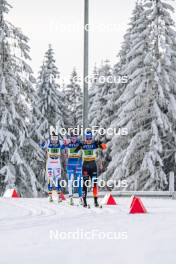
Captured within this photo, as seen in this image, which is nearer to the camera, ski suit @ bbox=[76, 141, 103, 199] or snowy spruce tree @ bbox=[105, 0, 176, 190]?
ski suit @ bbox=[76, 141, 103, 199]

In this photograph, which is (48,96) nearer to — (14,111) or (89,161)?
(14,111)

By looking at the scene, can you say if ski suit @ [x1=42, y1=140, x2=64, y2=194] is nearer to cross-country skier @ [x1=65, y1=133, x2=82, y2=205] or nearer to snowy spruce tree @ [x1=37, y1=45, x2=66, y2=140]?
cross-country skier @ [x1=65, y1=133, x2=82, y2=205]

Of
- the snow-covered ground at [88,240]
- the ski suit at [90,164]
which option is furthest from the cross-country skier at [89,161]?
the snow-covered ground at [88,240]

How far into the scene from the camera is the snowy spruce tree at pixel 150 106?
27.8 m

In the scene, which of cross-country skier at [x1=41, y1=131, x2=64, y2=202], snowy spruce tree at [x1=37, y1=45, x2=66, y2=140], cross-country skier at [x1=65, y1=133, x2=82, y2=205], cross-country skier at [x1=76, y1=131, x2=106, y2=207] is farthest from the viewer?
snowy spruce tree at [x1=37, y1=45, x2=66, y2=140]

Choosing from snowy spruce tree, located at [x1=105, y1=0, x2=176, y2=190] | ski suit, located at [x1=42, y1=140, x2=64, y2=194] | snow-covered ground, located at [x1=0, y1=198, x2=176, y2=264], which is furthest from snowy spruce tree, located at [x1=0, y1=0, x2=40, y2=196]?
snow-covered ground, located at [x1=0, y1=198, x2=176, y2=264]

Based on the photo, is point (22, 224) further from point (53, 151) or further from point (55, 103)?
point (55, 103)

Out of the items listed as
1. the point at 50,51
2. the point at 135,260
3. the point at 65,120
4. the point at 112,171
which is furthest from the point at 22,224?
the point at 65,120

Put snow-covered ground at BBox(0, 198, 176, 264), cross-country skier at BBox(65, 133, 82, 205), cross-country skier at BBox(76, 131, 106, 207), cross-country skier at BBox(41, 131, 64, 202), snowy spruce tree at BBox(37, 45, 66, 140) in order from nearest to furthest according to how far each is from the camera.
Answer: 1. snow-covered ground at BBox(0, 198, 176, 264)
2. cross-country skier at BBox(76, 131, 106, 207)
3. cross-country skier at BBox(65, 133, 82, 205)
4. cross-country skier at BBox(41, 131, 64, 202)
5. snowy spruce tree at BBox(37, 45, 66, 140)

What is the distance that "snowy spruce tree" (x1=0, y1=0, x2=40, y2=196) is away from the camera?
1066 inches

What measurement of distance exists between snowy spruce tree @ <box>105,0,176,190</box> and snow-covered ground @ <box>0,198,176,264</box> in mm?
17313

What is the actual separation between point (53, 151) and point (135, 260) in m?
9.67

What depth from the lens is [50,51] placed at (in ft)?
134

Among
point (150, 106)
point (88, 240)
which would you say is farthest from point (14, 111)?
point (88, 240)
